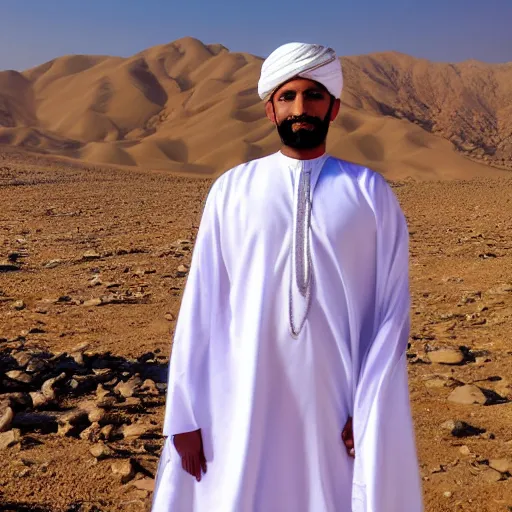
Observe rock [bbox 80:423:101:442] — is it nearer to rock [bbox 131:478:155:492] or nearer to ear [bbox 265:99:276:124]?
rock [bbox 131:478:155:492]

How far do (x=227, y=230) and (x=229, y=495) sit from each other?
717 millimetres

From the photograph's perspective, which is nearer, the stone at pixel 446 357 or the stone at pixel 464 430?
the stone at pixel 464 430

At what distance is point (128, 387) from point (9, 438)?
2.84 ft

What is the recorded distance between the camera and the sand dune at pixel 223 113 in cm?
4241

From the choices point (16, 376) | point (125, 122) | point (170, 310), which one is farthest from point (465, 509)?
point (125, 122)

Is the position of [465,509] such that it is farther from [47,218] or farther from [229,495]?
[47,218]

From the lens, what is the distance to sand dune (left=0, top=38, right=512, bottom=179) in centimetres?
4241

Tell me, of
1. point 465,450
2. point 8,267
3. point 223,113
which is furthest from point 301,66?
point 223,113

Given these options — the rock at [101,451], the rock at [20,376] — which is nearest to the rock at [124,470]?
the rock at [101,451]

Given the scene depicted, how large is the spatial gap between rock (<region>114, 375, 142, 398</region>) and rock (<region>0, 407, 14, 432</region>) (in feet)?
2.27

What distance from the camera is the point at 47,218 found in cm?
1258

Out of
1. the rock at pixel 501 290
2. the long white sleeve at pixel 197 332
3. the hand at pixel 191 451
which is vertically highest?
the long white sleeve at pixel 197 332

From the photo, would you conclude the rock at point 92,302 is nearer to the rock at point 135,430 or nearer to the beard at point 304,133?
the rock at point 135,430

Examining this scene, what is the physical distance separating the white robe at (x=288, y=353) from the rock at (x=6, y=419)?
220 cm
